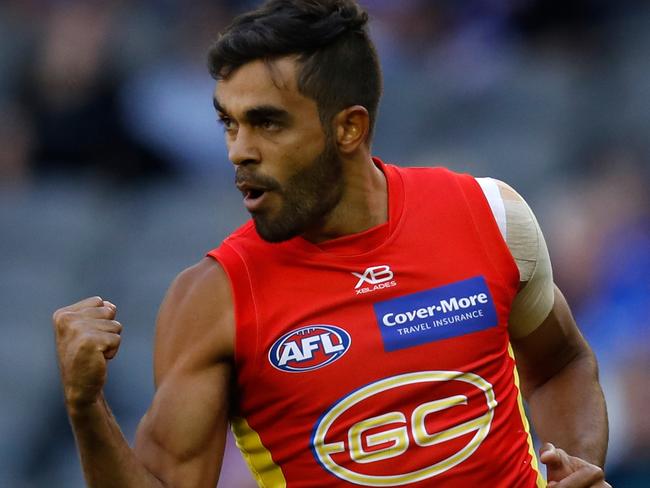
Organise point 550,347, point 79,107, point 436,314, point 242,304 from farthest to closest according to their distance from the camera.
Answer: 1. point 79,107
2. point 550,347
3. point 436,314
4. point 242,304

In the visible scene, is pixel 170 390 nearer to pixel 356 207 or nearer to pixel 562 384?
pixel 356 207

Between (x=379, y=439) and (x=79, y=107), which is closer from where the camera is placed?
(x=379, y=439)

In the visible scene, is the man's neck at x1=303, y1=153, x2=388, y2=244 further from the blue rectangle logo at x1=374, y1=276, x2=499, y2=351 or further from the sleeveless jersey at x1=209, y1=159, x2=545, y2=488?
the blue rectangle logo at x1=374, y1=276, x2=499, y2=351

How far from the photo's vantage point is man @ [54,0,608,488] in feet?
12.6

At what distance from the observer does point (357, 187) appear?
413 centimetres

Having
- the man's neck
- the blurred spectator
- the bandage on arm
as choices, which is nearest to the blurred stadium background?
the blurred spectator

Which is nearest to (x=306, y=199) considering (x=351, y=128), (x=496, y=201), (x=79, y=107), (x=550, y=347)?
(x=351, y=128)

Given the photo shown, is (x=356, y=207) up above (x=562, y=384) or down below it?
above

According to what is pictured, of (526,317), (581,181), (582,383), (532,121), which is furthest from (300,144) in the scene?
(532,121)

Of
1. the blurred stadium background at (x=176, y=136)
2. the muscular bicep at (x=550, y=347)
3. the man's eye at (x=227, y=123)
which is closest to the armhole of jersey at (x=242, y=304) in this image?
the man's eye at (x=227, y=123)

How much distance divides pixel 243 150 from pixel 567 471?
1.26m

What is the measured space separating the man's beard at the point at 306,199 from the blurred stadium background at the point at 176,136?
3.98 meters

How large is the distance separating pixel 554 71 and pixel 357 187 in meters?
5.18

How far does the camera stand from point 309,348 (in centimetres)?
388
